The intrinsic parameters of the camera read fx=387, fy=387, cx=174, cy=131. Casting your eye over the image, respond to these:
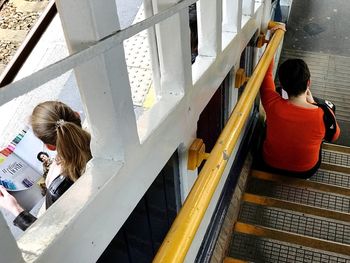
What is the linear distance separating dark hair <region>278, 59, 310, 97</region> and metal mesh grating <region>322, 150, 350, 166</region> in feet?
4.11

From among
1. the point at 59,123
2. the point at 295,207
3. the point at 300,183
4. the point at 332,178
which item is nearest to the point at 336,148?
the point at 332,178

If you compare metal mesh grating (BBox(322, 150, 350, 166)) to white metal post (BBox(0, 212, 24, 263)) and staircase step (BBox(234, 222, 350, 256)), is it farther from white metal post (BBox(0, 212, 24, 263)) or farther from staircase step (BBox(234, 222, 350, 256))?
white metal post (BBox(0, 212, 24, 263))

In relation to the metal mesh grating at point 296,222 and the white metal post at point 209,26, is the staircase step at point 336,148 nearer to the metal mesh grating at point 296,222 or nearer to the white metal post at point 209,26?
the metal mesh grating at point 296,222

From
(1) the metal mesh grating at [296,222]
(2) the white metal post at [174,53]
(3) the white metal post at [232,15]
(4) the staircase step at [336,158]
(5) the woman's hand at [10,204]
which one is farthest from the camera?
(4) the staircase step at [336,158]

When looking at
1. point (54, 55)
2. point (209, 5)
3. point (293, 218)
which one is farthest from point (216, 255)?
point (54, 55)

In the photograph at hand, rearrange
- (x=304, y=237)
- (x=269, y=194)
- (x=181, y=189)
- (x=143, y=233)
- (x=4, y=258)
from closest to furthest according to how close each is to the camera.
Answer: (x=4, y=258) → (x=143, y=233) → (x=181, y=189) → (x=304, y=237) → (x=269, y=194)

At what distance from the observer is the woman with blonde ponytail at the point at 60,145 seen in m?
1.60

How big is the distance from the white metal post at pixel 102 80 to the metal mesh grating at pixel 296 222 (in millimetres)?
2101

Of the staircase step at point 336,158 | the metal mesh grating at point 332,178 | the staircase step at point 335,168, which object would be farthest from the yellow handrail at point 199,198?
the staircase step at point 336,158

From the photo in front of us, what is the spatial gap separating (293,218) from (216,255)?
0.82 m

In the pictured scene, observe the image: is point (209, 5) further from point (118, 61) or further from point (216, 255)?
point (216, 255)

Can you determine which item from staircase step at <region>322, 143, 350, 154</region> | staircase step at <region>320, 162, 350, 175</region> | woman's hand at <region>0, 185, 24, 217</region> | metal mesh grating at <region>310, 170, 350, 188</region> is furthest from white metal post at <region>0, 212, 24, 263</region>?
staircase step at <region>322, 143, 350, 154</region>

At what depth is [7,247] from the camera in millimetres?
707

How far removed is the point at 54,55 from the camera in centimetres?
361
